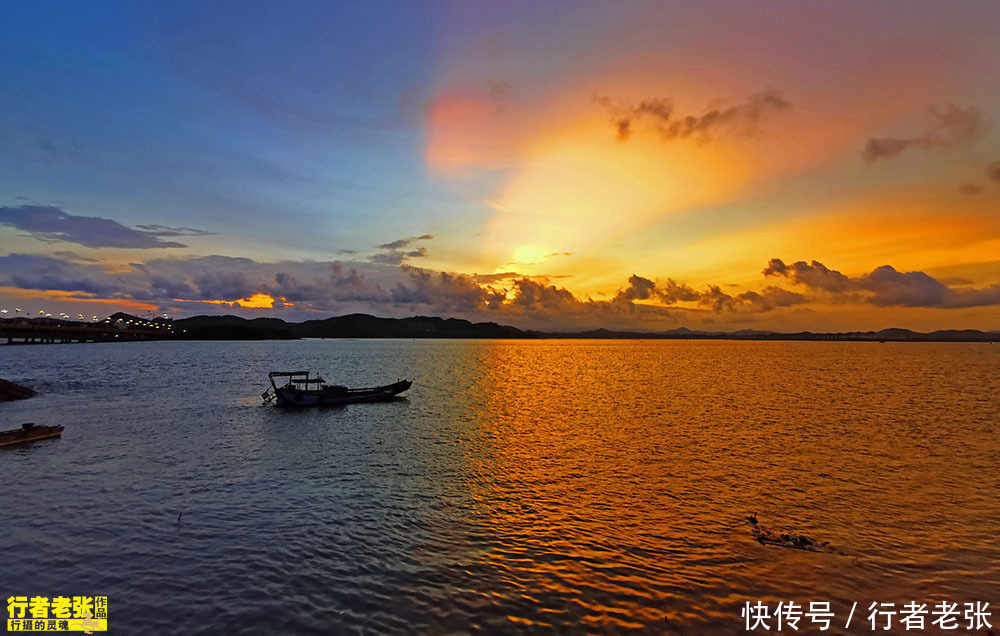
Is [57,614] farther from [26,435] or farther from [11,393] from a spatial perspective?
[11,393]

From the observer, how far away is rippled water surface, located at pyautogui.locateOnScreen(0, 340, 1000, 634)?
51.6 feet

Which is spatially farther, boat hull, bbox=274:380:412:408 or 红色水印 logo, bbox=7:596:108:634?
boat hull, bbox=274:380:412:408

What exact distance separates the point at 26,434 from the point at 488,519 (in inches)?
1496

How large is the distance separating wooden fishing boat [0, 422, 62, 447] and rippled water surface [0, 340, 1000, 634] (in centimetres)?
115

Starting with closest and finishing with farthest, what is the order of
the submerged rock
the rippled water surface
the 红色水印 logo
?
the 红色水印 logo → the rippled water surface → the submerged rock

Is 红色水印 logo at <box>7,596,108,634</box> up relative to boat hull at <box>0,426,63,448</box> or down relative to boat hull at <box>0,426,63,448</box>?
down

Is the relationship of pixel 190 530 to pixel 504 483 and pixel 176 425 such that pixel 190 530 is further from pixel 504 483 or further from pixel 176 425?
pixel 176 425

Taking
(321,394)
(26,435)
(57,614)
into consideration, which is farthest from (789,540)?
(321,394)

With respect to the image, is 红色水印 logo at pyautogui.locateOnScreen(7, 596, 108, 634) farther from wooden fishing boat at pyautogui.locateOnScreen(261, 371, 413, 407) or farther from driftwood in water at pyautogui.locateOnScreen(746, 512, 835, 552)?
wooden fishing boat at pyautogui.locateOnScreen(261, 371, 413, 407)

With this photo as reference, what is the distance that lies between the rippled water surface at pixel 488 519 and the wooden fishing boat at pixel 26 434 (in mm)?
1147

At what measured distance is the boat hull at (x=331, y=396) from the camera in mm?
61969

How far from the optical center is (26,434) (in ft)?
122

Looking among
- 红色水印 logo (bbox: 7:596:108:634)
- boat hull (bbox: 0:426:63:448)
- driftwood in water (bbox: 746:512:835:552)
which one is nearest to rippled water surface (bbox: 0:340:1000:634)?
红色水印 logo (bbox: 7:596:108:634)

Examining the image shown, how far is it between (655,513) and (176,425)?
45.3 meters
